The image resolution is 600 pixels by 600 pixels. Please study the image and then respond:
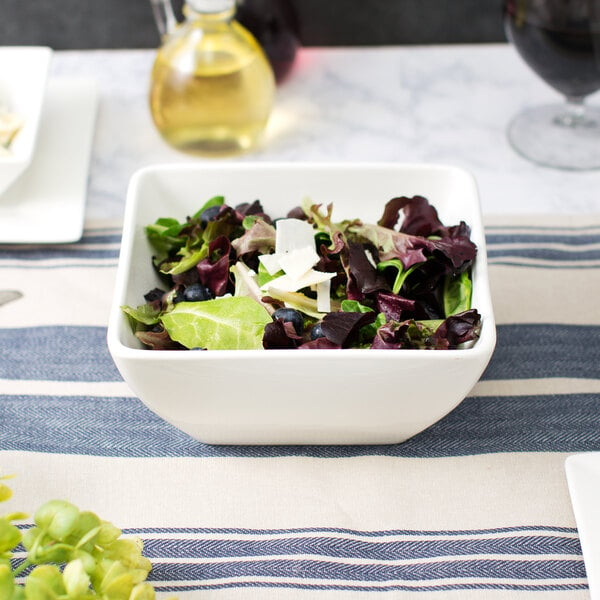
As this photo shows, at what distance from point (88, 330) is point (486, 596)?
44 centimetres

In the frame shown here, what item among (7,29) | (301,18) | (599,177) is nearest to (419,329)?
(599,177)

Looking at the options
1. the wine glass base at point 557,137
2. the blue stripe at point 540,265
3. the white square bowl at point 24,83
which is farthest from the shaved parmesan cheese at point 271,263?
the wine glass base at point 557,137

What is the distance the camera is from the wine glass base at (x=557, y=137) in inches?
41.9

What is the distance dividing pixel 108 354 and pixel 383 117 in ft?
1.76

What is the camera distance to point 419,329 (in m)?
0.64

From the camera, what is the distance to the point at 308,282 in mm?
656

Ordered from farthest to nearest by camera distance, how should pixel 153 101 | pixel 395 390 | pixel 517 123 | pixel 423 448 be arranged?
pixel 517 123 → pixel 153 101 → pixel 423 448 → pixel 395 390

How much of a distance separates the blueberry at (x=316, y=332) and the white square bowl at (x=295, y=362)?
5 centimetres

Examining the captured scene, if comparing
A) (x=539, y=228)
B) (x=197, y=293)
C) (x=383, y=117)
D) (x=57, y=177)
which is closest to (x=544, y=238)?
(x=539, y=228)

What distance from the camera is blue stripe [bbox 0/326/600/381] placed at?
0.78 m

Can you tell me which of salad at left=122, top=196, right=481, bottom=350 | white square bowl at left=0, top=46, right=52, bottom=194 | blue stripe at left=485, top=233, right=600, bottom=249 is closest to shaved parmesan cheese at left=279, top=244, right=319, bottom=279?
salad at left=122, top=196, right=481, bottom=350

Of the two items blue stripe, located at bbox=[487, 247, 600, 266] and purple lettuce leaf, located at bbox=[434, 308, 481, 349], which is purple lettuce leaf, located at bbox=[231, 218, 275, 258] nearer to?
purple lettuce leaf, located at bbox=[434, 308, 481, 349]

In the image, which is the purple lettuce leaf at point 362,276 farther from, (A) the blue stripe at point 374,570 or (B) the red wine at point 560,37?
(B) the red wine at point 560,37

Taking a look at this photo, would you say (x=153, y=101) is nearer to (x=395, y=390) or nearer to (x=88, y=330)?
(x=88, y=330)
